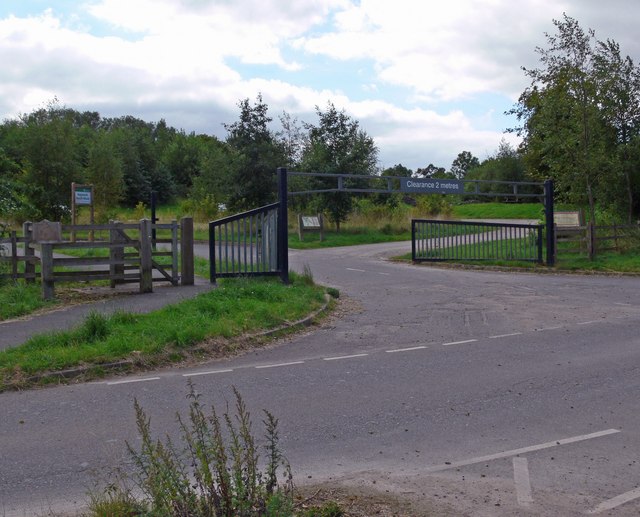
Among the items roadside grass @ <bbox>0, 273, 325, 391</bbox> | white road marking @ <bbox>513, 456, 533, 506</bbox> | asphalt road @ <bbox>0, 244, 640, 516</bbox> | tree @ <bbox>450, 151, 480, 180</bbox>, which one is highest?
tree @ <bbox>450, 151, 480, 180</bbox>

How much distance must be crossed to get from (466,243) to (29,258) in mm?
16277

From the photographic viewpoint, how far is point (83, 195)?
28469mm

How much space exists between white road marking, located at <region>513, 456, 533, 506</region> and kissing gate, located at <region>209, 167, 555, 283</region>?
11445 mm

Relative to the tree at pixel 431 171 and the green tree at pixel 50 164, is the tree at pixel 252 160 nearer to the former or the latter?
the green tree at pixel 50 164

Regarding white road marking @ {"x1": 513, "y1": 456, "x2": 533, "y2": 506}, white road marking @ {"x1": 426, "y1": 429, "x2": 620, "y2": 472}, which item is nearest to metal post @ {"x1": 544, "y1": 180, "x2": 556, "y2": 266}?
white road marking @ {"x1": 426, "y1": 429, "x2": 620, "y2": 472}

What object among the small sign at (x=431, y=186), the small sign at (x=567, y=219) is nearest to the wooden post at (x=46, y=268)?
the small sign at (x=431, y=186)

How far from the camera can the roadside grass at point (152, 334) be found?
946 centimetres

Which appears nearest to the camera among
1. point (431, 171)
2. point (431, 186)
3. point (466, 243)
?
point (431, 186)

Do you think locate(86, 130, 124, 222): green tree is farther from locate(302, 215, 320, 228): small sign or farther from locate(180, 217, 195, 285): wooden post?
locate(180, 217, 195, 285): wooden post

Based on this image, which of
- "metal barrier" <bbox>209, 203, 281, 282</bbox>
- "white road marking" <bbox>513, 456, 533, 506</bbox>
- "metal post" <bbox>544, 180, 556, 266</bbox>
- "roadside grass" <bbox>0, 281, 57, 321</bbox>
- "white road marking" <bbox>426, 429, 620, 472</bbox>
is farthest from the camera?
"metal post" <bbox>544, 180, 556, 266</bbox>

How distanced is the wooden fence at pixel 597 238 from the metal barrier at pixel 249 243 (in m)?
12.8

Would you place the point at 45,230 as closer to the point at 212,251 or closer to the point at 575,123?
the point at 212,251

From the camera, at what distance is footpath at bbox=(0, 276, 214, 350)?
11.7 m

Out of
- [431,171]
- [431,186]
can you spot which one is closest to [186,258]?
[431,186]
